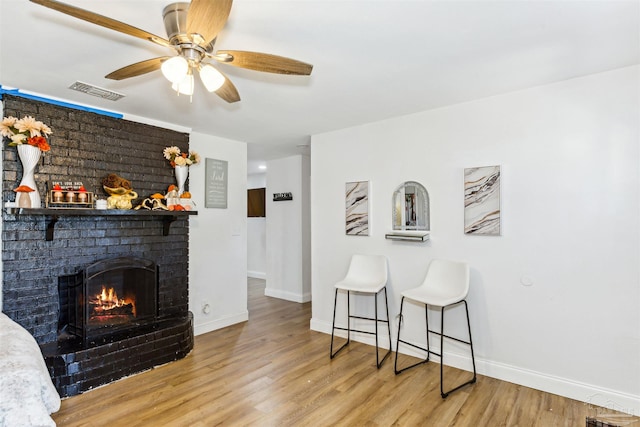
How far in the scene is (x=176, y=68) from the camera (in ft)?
5.31

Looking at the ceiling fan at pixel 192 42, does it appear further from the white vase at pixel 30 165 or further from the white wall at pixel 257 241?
the white wall at pixel 257 241

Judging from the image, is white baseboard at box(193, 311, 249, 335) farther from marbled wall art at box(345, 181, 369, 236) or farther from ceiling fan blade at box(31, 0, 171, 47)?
ceiling fan blade at box(31, 0, 171, 47)

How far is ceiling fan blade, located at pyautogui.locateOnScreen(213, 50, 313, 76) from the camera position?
66.8 inches

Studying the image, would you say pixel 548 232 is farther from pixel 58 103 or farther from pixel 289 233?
pixel 58 103

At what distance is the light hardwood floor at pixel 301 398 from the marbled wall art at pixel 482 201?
1292mm

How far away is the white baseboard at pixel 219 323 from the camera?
4.02 metres

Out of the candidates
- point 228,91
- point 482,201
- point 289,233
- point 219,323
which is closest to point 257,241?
→ point 289,233

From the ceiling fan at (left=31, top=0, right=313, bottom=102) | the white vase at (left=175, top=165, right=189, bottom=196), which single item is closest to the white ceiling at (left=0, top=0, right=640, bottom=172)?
the ceiling fan at (left=31, top=0, right=313, bottom=102)

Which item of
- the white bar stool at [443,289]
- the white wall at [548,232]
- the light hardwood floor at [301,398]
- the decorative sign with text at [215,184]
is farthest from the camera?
the decorative sign with text at [215,184]

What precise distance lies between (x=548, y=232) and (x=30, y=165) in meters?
4.11

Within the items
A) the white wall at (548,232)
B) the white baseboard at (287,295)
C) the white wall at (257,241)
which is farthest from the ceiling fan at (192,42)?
the white wall at (257,241)

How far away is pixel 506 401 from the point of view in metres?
2.53

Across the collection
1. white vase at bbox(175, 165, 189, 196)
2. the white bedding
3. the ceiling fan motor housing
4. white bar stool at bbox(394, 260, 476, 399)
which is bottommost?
the white bedding

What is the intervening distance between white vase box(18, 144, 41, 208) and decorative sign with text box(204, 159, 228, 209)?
1.70m
